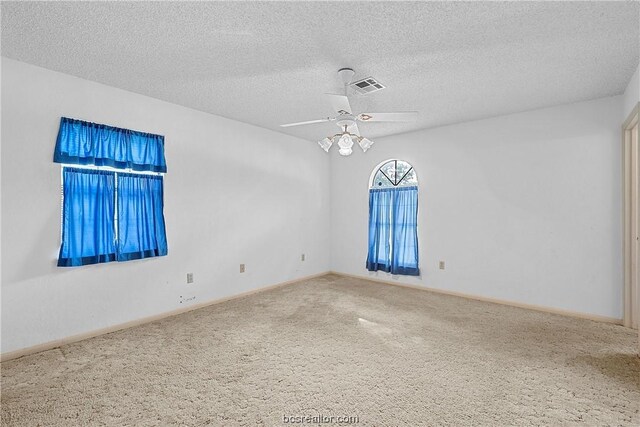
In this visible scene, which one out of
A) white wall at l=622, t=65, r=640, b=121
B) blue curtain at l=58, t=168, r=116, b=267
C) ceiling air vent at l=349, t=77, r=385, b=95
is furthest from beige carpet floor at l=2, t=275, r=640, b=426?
ceiling air vent at l=349, t=77, r=385, b=95

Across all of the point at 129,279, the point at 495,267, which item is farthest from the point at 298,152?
the point at 495,267

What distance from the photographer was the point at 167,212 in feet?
12.0

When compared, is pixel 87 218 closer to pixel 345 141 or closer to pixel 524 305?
pixel 345 141

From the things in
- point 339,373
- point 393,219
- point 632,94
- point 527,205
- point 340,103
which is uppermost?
point 632,94

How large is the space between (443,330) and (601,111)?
3.11m

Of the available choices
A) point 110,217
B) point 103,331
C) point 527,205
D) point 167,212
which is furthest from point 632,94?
point 103,331

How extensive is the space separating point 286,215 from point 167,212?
1.96m

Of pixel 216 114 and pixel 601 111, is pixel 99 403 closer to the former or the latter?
pixel 216 114

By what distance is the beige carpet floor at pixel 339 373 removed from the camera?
1892 mm

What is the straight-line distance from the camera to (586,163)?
3568 millimetres

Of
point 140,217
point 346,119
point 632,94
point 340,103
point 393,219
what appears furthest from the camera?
point 393,219

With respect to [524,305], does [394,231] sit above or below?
above

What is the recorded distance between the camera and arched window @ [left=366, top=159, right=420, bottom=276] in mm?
4957

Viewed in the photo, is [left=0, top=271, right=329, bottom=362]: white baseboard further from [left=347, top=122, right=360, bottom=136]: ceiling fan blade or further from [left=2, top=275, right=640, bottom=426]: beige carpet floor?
[left=347, top=122, right=360, bottom=136]: ceiling fan blade
